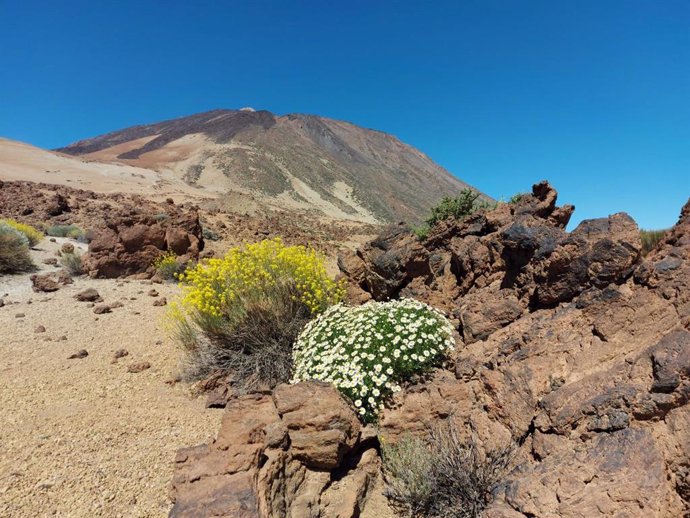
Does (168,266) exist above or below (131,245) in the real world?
below

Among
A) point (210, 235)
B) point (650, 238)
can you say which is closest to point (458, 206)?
point (650, 238)

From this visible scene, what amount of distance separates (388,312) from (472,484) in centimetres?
216

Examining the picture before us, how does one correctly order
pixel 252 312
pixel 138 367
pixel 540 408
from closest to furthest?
pixel 540 408 < pixel 252 312 < pixel 138 367

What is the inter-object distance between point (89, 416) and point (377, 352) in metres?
3.37

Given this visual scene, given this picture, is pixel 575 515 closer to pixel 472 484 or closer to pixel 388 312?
pixel 472 484

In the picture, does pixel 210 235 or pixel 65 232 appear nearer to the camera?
pixel 65 232

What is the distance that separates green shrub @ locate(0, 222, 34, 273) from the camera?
10.5 metres

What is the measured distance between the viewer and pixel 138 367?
20.0 ft

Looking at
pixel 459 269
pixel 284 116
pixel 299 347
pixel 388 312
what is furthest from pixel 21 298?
pixel 284 116

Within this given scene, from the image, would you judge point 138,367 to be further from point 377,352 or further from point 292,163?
point 292,163

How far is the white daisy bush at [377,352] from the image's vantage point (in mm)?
4125

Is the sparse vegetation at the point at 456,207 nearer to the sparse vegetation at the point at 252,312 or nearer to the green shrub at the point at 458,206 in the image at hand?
the green shrub at the point at 458,206

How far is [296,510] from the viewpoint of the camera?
301 cm

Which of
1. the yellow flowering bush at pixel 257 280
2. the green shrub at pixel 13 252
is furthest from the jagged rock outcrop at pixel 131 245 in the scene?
the yellow flowering bush at pixel 257 280
